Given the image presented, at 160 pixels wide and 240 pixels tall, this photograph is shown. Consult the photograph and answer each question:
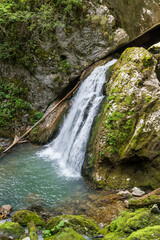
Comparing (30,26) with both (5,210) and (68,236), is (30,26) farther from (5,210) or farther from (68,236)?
(68,236)

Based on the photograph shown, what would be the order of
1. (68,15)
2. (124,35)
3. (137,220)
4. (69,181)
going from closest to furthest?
1. (137,220)
2. (69,181)
3. (68,15)
4. (124,35)

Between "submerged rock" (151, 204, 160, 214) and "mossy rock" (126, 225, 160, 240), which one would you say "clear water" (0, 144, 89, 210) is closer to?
"submerged rock" (151, 204, 160, 214)

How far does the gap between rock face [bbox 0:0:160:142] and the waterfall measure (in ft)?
3.53

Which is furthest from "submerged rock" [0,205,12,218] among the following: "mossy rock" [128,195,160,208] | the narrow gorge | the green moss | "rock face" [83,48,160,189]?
"mossy rock" [128,195,160,208]

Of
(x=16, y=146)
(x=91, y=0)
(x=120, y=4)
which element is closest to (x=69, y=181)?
(x=16, y=146)

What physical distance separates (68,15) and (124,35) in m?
3.17

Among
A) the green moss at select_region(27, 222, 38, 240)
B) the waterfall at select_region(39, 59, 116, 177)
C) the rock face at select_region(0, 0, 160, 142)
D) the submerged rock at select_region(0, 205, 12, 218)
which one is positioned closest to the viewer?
the green moss at select_region(27, 222, 38, 240)

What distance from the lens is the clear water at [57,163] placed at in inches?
258

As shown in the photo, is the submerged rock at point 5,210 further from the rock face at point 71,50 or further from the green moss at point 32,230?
the rock face at point 71,50

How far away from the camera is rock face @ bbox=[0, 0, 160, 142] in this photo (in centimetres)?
1078

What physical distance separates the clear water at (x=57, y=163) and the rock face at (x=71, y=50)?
3.70 ft

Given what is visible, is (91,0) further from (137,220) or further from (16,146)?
(137,220)

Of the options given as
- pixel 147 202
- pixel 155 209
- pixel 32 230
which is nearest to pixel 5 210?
pixel 32 230

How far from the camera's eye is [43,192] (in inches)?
266
